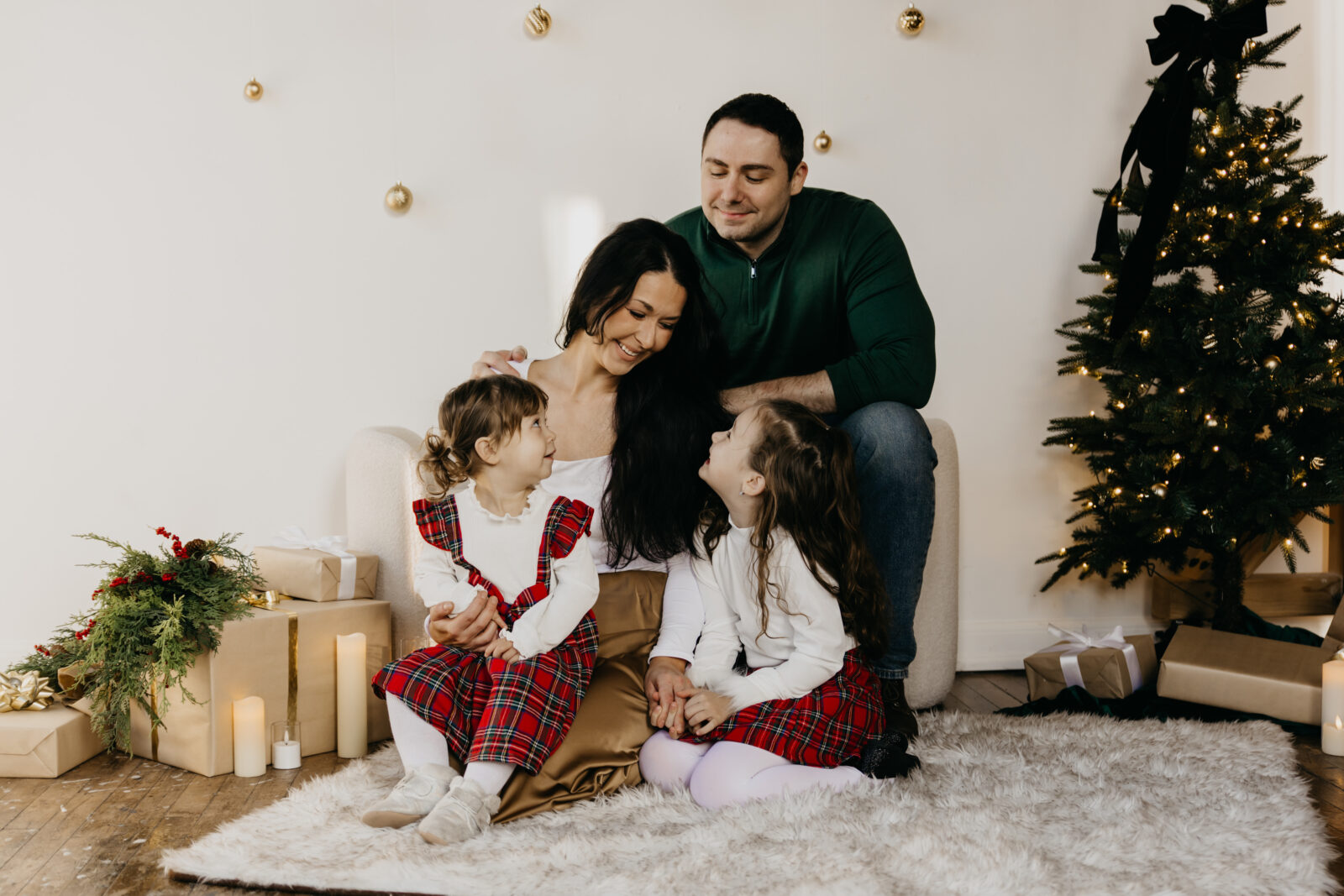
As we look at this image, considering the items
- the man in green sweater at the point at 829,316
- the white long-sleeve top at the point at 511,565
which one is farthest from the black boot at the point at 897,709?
the white long-sleeve top at the point at 511,565

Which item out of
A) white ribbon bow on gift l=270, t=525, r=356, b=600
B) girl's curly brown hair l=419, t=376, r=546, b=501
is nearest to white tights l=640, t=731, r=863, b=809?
girl's curly brown hair l=419, t=376, r=546, b=501

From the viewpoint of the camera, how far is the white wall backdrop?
254 cm

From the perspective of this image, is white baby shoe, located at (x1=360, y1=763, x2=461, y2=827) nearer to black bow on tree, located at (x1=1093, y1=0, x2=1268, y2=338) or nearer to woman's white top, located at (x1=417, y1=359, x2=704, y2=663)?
woman's white top, located at (x1=417, y1=359, x2=704, y2=663)

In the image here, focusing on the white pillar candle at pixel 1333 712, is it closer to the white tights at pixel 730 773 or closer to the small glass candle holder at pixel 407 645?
the white tights at pixel 730 773

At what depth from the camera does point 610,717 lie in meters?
1.70

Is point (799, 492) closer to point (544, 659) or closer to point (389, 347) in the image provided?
point (544, 659)

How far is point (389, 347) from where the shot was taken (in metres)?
2.62

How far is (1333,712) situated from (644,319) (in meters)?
1.51

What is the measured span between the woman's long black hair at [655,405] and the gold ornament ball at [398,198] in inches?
32.8

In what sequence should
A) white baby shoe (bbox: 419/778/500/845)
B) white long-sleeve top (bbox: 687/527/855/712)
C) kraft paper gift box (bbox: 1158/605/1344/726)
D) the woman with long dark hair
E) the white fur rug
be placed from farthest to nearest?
kraft paper gift box (bbox: 1158/605/1344/726), the woman with long dark hair, white long-sleeve top (bbox: 687/527/855/712), white baby shoe (bbox: 419/778/500/845), the white fur rug

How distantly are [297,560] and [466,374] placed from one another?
2.42 feet

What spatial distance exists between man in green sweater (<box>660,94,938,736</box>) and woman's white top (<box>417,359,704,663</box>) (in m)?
0.32

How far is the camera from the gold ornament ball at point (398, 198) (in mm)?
2553

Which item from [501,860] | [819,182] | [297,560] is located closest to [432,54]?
[819,182]
